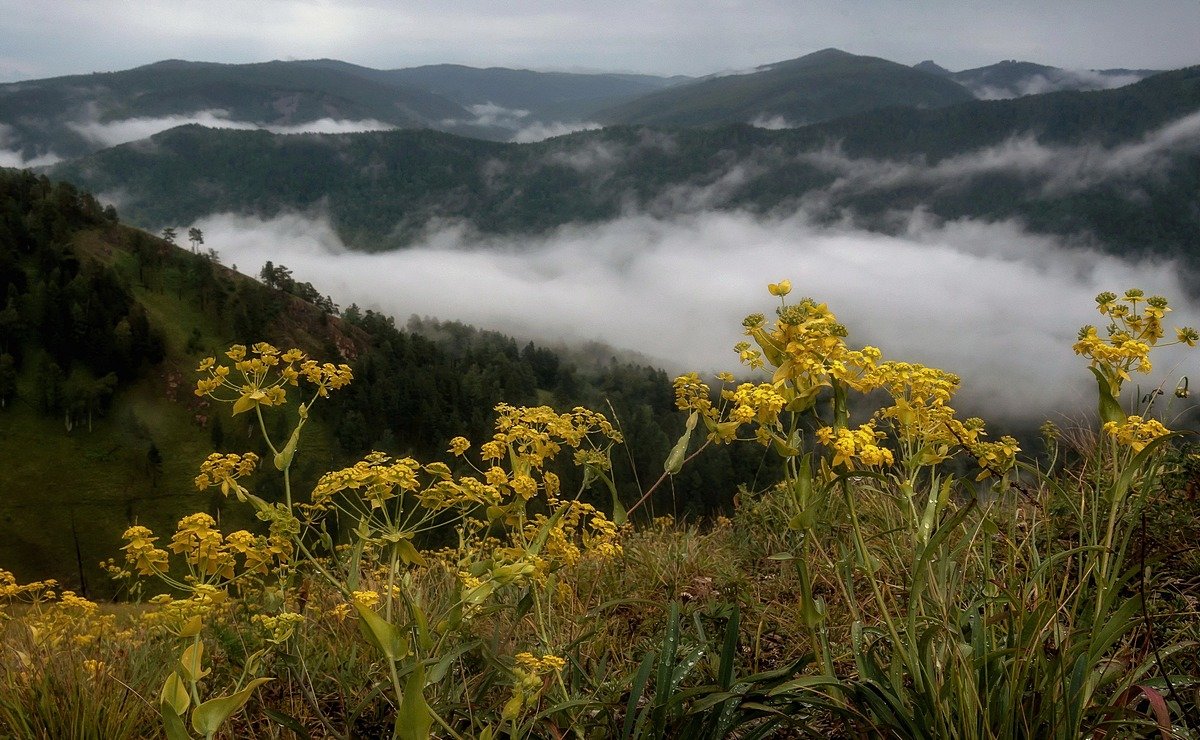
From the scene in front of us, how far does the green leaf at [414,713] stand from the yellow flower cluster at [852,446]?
1805 millimetres

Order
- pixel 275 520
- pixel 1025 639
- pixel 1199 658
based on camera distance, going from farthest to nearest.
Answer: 1. pixel 1199 658
2. pixel 275 520
3. pixel 1025 639

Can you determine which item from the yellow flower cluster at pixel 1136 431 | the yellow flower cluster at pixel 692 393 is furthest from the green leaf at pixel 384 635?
the yellow flower cluster at pixel 1136 431

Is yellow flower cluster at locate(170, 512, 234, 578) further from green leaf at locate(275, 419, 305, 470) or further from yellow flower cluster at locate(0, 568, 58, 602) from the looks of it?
yellow flower cluster at locate(0, 568, 58, 602)

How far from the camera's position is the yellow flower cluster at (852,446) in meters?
3.05

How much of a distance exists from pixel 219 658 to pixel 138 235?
150742 millimetres

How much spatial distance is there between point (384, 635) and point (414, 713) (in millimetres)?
358

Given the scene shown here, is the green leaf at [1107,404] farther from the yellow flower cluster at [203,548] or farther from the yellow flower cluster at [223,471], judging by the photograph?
the yellow flower cluster at [223,471]

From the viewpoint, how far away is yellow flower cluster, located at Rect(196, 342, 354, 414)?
12.8ft

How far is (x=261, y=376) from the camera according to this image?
4.16 m

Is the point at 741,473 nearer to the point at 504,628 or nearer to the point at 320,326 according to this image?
the point at 320,326

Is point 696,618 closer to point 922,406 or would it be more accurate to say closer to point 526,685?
point 526,685

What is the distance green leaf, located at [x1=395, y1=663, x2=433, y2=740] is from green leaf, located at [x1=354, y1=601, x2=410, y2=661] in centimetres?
29

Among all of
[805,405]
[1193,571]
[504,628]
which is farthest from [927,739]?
[1193,571]

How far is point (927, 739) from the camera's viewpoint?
3.29 meters
